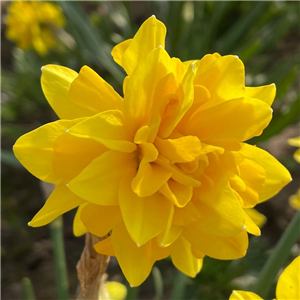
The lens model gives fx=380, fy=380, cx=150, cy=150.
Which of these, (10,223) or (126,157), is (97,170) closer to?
(126,157)

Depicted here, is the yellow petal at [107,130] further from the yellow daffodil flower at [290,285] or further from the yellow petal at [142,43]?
the yellow daffodil flower at [290,285]

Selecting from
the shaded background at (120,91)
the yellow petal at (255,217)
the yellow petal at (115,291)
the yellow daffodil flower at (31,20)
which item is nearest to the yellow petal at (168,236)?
the yellow petal at (115,291)

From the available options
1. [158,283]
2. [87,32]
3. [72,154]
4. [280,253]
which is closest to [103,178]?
[72,154]

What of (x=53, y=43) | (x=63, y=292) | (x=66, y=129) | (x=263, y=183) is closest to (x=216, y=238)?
(x=263, y=183)

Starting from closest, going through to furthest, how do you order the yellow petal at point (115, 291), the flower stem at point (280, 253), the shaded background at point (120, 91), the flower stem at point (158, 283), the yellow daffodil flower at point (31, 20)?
the flower stem at point (280, 253), the yellow petal at point (115, 291), the flower stem at point (158, 283), the shaded background at point (120, 91), the yellow daffodil flower at point (31, 20)

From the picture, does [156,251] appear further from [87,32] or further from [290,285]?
[87,32]

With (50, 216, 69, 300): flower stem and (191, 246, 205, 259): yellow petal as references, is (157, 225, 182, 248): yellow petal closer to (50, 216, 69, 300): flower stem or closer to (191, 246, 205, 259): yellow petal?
(191, 246, 205, 259): yellow petal
